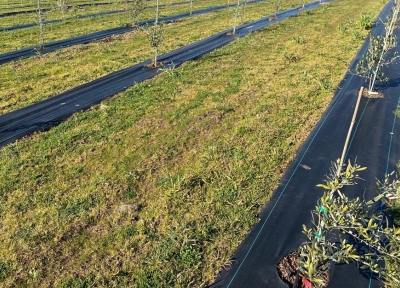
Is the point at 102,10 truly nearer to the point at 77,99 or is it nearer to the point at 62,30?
the point at 62,30

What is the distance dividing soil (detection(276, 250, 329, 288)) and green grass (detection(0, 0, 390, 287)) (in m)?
1.50

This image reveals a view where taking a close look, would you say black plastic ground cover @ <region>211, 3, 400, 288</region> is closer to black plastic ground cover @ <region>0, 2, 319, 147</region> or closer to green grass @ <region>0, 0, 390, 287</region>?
green grass @ <region>0, 0, 390, 287</region>

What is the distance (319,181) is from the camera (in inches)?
496

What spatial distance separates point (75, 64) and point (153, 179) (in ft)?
57.4

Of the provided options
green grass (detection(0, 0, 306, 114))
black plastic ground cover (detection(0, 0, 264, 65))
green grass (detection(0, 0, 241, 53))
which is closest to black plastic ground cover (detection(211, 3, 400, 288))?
green grass (detection(0, 0, 306, 114))

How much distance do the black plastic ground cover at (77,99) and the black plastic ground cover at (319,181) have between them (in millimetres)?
12262

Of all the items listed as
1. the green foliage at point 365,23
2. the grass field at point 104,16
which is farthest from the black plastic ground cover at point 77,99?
the green foliage at point 365,23

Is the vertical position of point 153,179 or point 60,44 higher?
point 60,44

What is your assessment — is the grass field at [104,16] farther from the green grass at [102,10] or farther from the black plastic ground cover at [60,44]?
the black plastic ground cover at [60,44]

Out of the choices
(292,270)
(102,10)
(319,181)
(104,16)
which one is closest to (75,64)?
(319,181)

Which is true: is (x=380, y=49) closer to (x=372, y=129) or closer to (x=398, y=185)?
(x=372, y=129)

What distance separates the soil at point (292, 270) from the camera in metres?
8.63

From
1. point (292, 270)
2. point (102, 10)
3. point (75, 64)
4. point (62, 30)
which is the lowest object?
point (292, 270)

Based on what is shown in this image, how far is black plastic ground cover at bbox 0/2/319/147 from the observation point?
657 inches
